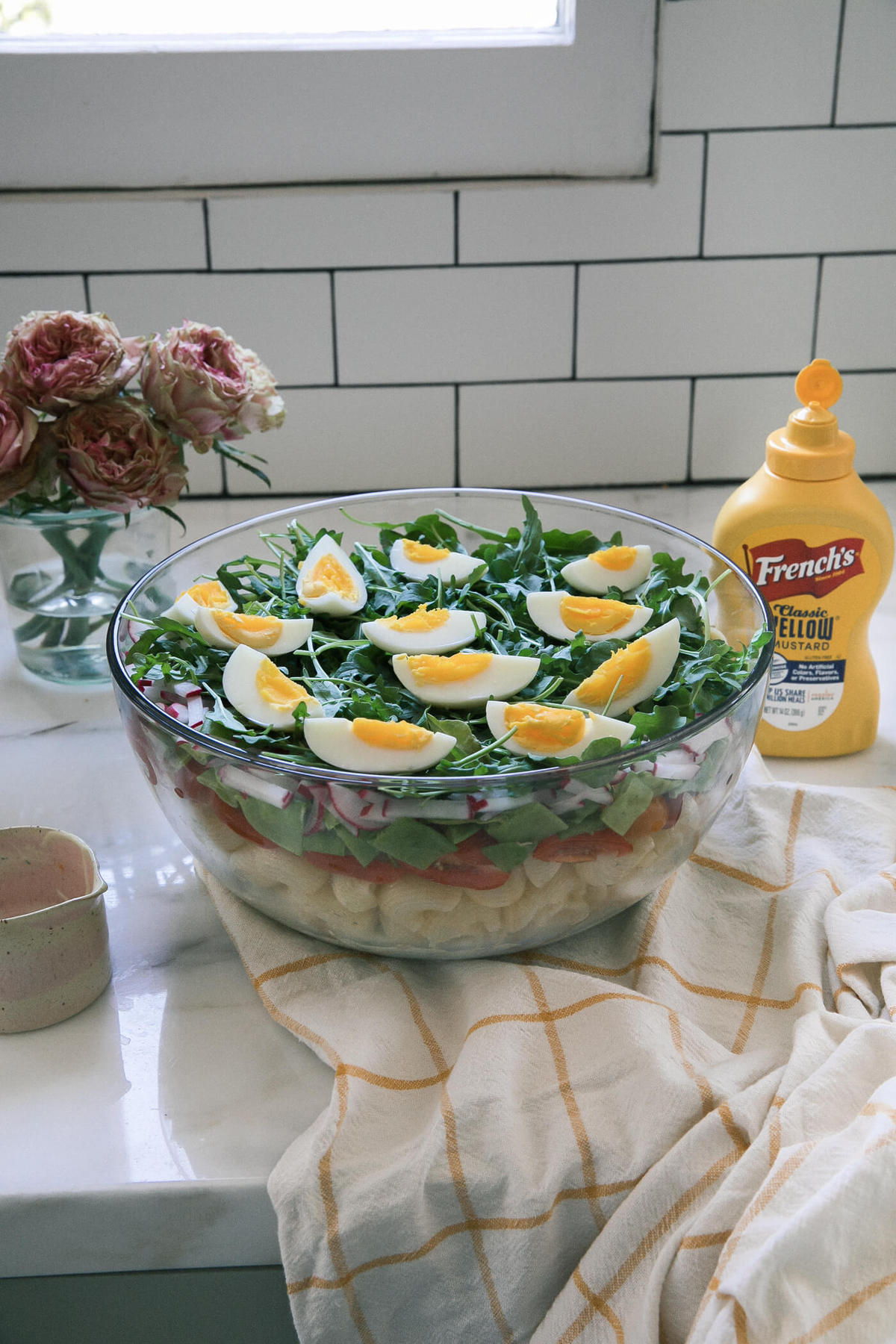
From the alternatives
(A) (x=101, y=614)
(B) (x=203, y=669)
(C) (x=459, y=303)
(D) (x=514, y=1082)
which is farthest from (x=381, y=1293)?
(C) (x=459, y=303)

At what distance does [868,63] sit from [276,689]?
0.98 metres

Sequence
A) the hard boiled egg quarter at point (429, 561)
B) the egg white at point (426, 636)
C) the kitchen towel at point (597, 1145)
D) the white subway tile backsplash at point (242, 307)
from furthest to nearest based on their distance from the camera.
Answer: the white subway tile backsplash at point (242, 307), the hard boiled egg quarter at point (429, 561), the egg white at point (426, 636), the kitchen towel at point (597, 1145)

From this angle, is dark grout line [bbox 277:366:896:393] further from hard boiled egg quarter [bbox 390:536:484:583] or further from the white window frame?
hard boiled egg quarter [bbox 390:536:484:583]

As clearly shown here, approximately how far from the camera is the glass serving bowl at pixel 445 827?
0.61m

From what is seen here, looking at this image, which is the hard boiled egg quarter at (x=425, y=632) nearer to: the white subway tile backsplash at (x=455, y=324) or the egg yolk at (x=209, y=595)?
the egg yolk at (x=209, y=595)

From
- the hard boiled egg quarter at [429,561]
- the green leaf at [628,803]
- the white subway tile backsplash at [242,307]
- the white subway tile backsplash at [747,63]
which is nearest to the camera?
the green leaf at [628,803]

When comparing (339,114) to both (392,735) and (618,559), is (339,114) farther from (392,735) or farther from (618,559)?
(392,735)

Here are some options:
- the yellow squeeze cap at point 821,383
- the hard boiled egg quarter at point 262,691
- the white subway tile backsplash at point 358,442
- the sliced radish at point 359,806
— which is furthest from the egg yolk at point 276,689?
the white subway tile backsplash at point 358,442

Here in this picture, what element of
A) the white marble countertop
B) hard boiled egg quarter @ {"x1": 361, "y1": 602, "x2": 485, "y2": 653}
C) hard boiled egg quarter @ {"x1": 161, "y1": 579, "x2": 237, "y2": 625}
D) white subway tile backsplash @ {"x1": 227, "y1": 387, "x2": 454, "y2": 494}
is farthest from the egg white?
white subway tile backsplash @ {"x1": 227, "y1": 387, "x2": 454, "y2": 494}

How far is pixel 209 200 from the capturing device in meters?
1.28

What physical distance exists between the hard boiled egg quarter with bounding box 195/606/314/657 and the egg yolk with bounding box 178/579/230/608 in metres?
0.03

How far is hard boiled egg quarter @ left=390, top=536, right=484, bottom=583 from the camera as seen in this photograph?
0.88m

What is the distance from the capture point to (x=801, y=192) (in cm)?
130

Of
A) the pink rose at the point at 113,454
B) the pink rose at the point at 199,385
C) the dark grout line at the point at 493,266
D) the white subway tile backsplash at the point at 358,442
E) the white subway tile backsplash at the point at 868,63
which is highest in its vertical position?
the white subway tile backsplash at the point at 868,63
